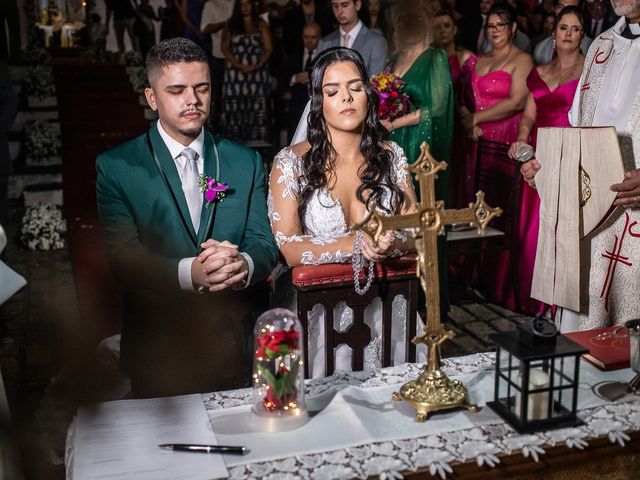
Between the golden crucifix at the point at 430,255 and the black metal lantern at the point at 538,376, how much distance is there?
0.46ft

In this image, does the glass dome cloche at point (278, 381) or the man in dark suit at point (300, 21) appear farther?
the man in dark suit at point (300, 21)

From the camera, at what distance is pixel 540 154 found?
3791 millimetres

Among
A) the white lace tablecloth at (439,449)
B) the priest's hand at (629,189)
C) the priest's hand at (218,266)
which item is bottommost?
the white lace tablecloth at (439,449)

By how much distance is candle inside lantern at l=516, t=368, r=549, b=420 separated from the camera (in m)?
2.03

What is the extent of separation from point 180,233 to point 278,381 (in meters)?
1.01

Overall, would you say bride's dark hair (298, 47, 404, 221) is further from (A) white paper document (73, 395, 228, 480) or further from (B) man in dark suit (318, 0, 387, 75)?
(B) man in dark suit (318, 0, 387, 75)

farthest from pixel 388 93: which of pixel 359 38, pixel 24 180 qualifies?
pixel 24 180

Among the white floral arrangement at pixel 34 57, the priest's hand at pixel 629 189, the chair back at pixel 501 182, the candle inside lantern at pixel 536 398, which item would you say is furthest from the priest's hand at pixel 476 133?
the white floral arrangement at pixel 34 57

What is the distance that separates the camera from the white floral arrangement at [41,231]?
7273 millimetres

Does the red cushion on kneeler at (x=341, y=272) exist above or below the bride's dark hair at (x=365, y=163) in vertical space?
below

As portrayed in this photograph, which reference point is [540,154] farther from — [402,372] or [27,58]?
[27,58]

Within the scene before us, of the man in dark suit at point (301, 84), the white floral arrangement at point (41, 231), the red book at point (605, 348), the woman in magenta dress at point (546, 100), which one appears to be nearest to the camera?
the red book at point (605, 348)

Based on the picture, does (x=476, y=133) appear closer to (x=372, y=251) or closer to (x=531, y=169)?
(x=531, y=169)

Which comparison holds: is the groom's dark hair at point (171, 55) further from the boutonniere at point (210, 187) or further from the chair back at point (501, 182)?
the chair back at point (501, 182)
